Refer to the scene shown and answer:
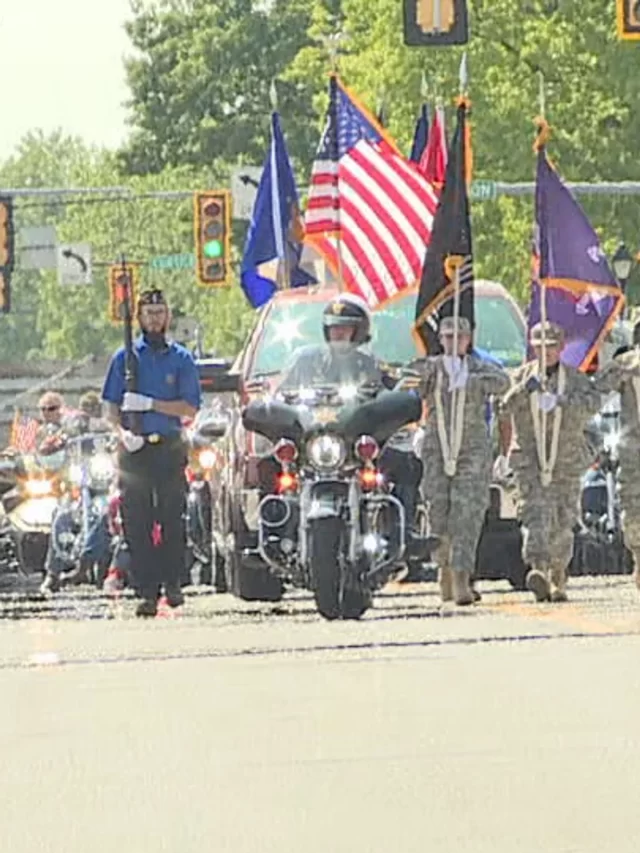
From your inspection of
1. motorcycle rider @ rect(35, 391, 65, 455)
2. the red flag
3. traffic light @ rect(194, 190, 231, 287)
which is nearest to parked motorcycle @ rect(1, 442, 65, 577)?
motorcycle rider @ rect(35, 391, 65, 455)

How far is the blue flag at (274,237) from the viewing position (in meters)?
32.3

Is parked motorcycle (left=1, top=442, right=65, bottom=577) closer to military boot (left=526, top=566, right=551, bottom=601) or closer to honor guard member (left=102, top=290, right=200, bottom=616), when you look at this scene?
military boot (left=526, top=566, right=551, bottom=601)

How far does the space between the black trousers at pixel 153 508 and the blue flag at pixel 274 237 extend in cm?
1406

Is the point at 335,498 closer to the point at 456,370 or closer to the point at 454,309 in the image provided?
the point at 456,370

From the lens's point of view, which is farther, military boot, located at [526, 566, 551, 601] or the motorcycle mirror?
the motorcycle mirror

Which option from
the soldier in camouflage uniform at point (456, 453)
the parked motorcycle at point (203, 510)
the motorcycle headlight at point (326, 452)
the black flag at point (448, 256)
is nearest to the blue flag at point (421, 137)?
the parked motorcycle at point (203, 510)

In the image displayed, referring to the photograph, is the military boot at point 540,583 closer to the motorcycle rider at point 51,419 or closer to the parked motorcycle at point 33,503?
the motorcycle rider at point 51,419

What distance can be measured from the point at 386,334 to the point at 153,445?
191 inches

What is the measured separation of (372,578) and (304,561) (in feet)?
1.17

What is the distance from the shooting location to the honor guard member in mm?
17156

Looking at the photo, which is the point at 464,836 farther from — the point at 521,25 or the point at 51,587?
the point at 521,25

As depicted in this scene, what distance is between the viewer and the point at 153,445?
17.3 meters

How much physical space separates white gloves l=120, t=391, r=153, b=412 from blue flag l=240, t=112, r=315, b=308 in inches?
566

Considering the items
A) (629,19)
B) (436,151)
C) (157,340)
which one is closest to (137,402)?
(157,340)
